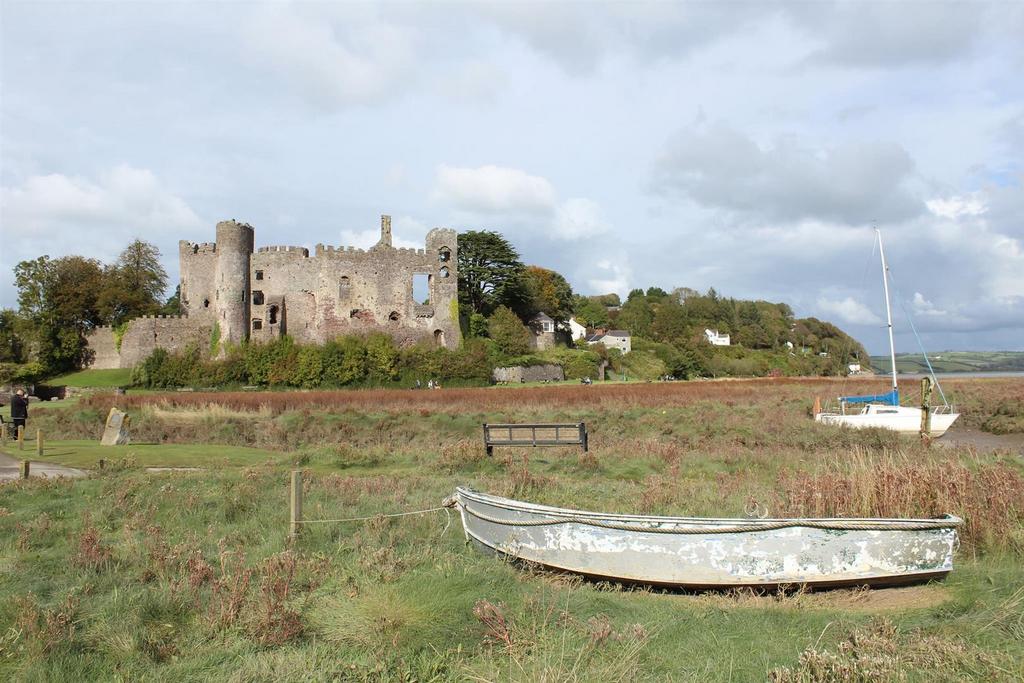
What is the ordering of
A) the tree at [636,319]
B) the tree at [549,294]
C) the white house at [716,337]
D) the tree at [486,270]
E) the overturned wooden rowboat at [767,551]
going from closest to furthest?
the overturned wooden rowboat at [767,551] < the tree at [486,270] < the tree at [549,294] < the tree at [636,319] < the white house at [716,337]

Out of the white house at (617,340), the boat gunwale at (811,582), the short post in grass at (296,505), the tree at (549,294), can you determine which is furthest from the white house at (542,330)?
the boat gunwale at (811,582)

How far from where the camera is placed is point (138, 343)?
51656mm

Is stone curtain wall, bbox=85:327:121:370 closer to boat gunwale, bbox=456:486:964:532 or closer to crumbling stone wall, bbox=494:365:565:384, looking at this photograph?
crumbling stone wall, bbox=494:365:565:384

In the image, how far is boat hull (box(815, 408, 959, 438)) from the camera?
23.5 metres

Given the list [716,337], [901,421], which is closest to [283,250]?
[901,421]

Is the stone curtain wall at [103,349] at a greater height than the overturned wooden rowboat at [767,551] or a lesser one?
greater

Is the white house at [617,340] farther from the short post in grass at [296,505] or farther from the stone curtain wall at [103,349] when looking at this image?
the short post in grass at [296,505]

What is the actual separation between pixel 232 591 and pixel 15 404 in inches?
777

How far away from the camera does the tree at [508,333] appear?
5409 cm

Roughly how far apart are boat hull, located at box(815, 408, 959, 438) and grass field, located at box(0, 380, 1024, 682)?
9808mm

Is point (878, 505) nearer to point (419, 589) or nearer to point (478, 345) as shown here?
point (419, 589)

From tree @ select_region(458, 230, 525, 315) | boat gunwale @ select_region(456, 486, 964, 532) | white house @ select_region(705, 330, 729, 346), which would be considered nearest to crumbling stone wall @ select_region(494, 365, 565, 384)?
tree @ select_region(458, 230, 525, 315)

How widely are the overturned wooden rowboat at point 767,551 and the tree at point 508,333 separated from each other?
46.3 metres

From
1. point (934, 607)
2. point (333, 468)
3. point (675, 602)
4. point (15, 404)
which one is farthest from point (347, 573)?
point (15, 404)
